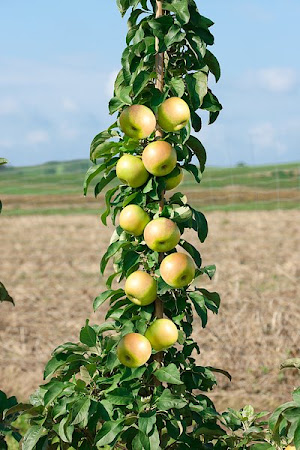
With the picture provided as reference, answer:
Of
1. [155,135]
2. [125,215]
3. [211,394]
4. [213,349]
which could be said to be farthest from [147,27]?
[213,349]

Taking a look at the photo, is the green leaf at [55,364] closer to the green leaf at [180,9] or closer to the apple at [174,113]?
the apple at [174,113]

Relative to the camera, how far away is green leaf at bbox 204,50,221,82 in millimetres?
1801

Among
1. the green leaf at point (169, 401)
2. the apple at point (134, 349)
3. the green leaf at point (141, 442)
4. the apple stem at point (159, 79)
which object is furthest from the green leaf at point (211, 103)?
the green leaf at point (141, 442)

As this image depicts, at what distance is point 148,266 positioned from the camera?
5.89 ft

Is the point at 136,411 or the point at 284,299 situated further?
the point at 284,299

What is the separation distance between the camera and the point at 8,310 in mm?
6539

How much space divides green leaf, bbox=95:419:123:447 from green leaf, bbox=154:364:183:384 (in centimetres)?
15

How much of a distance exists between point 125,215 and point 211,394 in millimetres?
2695

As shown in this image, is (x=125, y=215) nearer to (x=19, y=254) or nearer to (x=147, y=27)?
(x=147, y=27)

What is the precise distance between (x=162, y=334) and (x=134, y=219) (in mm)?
300

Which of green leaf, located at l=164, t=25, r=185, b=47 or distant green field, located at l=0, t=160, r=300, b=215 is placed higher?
green leaf, located at l=164, t=25, r=185, b=47

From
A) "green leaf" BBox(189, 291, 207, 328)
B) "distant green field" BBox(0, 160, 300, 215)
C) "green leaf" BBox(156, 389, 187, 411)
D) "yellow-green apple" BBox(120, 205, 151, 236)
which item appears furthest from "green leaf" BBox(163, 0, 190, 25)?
"distant green field" BBox(0, 160, 300, 215)

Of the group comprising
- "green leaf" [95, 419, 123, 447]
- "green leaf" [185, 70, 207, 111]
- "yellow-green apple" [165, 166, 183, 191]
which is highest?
"green leaf" [185, 70, 207, 111]

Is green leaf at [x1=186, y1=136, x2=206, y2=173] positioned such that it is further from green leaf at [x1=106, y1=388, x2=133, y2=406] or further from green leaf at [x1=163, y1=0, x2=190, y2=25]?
green leaf at [x1=106, y1=388, x2=133, y2=406]
